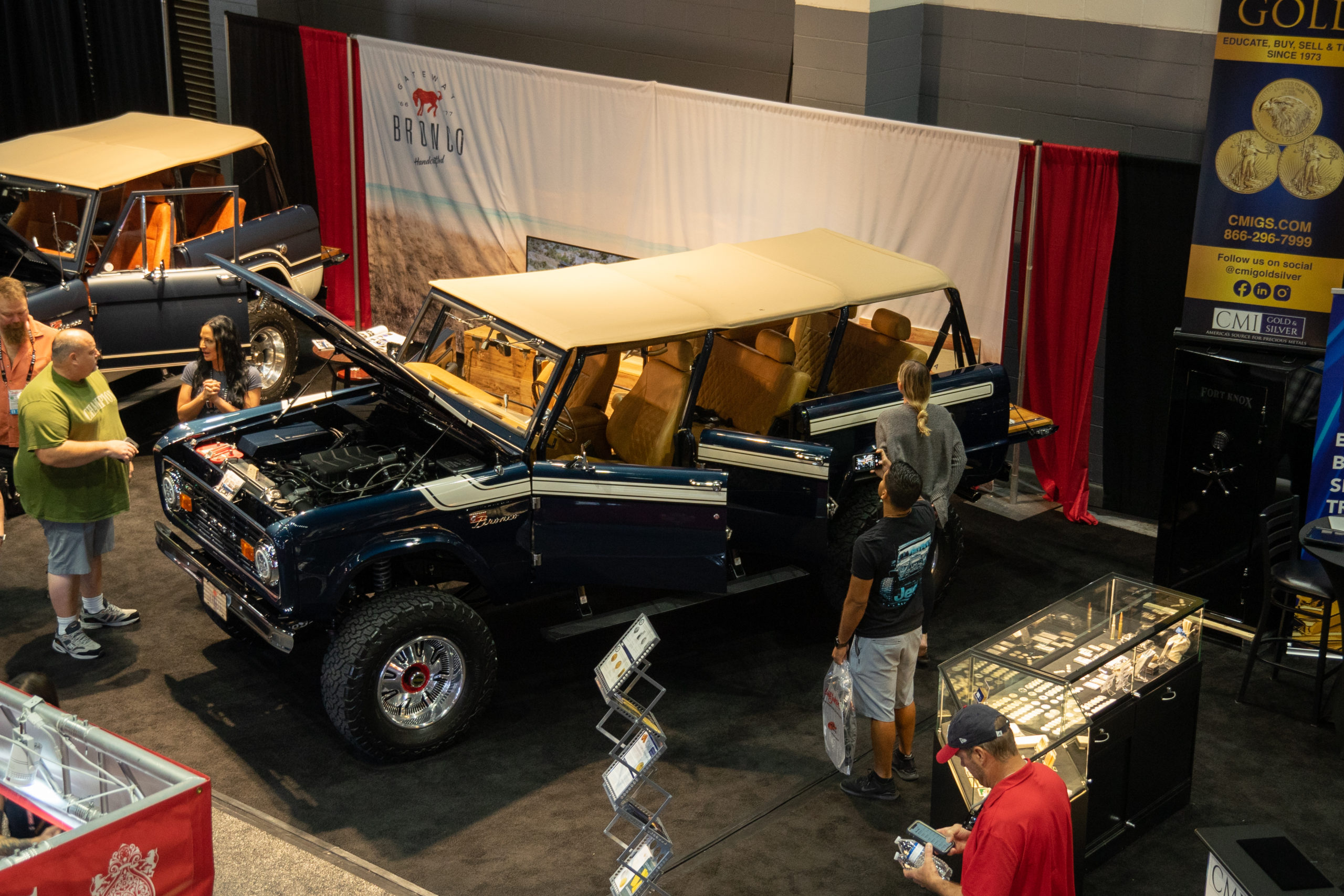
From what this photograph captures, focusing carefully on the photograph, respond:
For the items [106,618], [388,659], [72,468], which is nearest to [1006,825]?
[388,659]

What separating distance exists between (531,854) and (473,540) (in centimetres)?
146

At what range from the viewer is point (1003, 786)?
3.80 meters

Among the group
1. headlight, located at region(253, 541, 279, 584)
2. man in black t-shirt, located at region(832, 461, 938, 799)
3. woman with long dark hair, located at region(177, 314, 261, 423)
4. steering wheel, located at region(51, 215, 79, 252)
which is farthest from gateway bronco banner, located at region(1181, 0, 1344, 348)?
steering wheel, located at region(51, 215, 79, 252)

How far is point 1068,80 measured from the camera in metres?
8.94

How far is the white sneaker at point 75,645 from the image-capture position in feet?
22.1

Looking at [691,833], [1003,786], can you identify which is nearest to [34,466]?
[691,833]

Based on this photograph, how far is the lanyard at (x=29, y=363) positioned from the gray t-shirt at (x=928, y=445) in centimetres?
462

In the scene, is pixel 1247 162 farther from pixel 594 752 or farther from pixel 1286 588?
pixel 594 752

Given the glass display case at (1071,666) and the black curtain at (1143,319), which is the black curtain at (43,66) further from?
the glass display case at (1071,666)

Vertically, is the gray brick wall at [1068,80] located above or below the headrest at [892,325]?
above

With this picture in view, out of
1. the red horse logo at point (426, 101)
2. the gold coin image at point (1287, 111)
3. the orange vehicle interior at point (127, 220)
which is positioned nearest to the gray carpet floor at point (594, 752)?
the gold coin image at point (1287, 111)

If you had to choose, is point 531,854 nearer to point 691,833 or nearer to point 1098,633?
point 691,833

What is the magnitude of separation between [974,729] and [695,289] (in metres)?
3.62

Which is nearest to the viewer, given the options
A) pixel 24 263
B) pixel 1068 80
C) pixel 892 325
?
pixel 892 325
